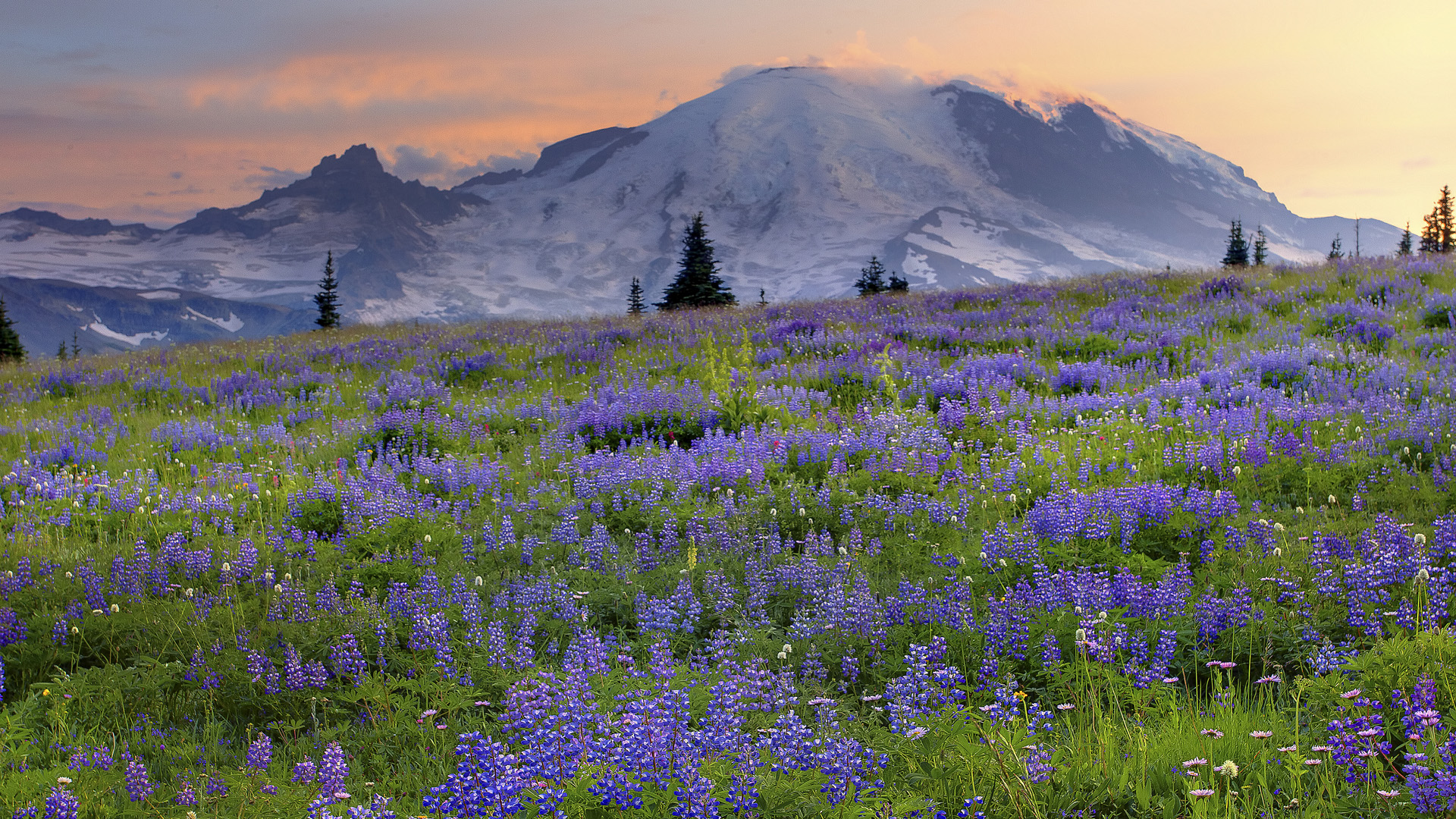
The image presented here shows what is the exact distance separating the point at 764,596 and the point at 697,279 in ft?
101

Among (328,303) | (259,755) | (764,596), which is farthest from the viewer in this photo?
(328,303)

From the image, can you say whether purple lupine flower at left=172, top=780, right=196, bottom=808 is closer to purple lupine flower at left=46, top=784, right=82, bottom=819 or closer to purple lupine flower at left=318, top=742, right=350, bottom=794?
→ purple lupine flower at left=46, top=784, right=82, bottom=819

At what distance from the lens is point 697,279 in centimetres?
3559

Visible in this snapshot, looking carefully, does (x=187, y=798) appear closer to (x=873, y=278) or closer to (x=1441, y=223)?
(x=873, y=278)

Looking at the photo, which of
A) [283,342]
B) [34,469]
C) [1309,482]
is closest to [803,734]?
[1309,482]

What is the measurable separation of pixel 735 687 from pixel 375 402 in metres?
10.5

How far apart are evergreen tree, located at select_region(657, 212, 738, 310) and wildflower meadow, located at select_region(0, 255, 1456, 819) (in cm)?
2212

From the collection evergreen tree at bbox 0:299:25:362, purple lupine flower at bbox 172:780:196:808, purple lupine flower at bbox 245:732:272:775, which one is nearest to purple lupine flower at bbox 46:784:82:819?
purple lupine flower at bbox 172:780:196:808

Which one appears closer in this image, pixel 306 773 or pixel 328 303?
pixel 306 773

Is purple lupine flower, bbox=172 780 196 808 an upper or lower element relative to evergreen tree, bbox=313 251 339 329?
lower

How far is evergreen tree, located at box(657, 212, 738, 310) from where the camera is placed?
3472 centimetres

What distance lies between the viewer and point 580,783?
3064 mm

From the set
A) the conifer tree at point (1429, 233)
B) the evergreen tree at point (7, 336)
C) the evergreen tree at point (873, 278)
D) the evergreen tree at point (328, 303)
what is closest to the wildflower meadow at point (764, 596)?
the evergreen tree at point (873, 278)

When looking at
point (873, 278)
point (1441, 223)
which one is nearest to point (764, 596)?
point (873, 278)
